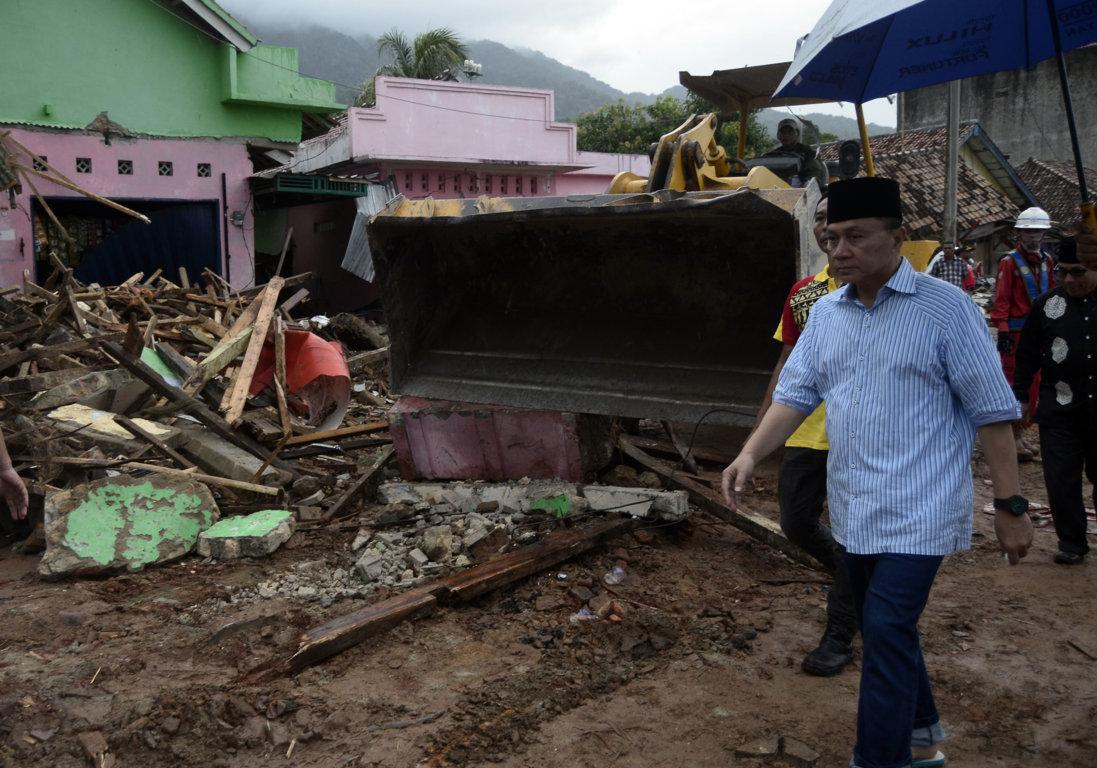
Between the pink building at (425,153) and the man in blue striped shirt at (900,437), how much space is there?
57.1 feet

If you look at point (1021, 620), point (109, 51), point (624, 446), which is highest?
point (109, 51)

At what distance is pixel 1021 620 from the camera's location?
14.9 ft

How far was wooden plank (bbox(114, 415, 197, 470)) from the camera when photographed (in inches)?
254

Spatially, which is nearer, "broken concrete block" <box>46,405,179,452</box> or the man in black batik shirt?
the man in black batik shirt

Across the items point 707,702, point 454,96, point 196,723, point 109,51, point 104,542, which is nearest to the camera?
point 196,723

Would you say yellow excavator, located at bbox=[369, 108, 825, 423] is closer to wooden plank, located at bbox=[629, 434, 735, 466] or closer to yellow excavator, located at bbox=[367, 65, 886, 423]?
yellow excavator, located at bbox=[367, 65, 886, 423]

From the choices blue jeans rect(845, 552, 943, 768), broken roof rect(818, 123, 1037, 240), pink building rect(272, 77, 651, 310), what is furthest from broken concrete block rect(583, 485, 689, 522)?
broken roof rect(818, 123, 1037, 240)

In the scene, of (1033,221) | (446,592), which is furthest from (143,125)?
(446,592)

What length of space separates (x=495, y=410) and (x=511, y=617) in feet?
5.48

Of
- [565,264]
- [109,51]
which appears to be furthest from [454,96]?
[565,264]

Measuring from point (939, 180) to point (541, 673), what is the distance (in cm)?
2714

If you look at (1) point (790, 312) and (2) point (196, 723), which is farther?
(1) point (790, 312)

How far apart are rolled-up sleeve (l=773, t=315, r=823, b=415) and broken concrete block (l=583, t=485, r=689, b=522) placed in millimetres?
2472

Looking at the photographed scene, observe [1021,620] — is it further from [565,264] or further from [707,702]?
[565,264]
